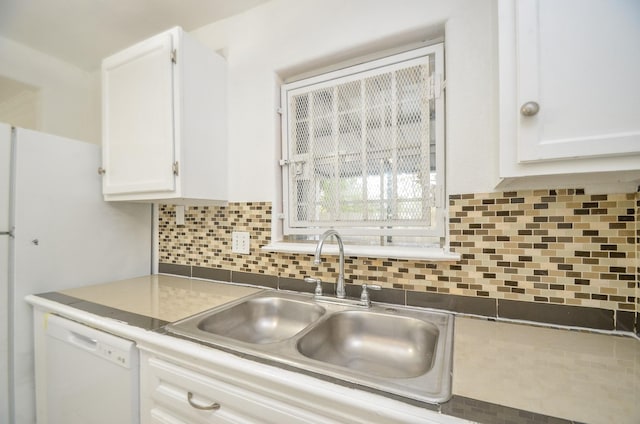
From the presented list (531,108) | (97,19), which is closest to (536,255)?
(531,108)

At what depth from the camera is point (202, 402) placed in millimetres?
814

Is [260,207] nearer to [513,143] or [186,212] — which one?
[186,212]

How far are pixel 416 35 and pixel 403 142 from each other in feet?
1.48

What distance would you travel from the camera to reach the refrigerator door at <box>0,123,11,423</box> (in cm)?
123

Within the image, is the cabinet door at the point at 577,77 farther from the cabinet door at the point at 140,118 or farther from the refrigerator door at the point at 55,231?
the refrigerator door at the point at 55,231

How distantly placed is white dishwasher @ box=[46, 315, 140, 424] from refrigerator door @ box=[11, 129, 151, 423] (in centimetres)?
19

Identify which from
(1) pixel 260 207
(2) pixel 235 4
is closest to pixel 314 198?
(1) pixel 260 207

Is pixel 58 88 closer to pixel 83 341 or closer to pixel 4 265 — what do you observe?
pixel 4 265

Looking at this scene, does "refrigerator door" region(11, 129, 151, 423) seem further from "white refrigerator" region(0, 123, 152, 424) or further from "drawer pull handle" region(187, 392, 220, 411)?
"drawer pull handle" region(187, 392, 220, 411)

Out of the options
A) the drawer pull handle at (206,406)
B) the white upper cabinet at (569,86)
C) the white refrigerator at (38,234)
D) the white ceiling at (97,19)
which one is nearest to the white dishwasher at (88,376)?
the white refrigerator at (38,234)

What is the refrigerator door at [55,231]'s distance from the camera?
127 cm

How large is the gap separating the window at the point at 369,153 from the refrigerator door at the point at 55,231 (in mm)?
1059

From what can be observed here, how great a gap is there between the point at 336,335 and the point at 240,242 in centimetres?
75

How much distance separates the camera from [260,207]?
1496 millimetres
